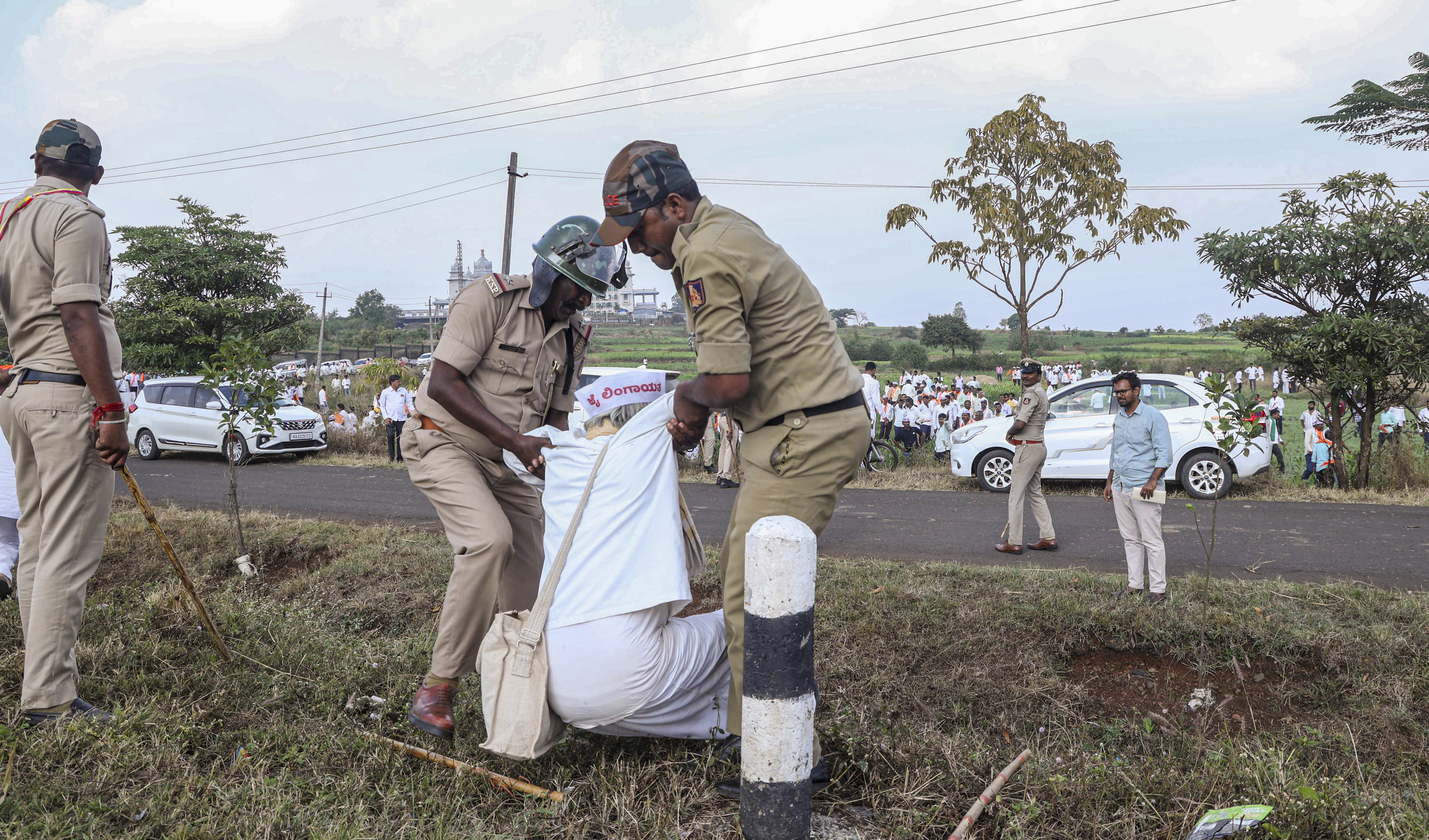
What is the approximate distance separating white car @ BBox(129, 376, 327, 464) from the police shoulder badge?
1546 centimetres

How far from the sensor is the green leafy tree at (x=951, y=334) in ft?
212

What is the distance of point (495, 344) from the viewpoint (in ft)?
11.5

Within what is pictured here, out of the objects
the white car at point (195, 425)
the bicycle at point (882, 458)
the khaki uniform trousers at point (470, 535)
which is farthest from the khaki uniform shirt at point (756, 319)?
the white car at point (195, 425)

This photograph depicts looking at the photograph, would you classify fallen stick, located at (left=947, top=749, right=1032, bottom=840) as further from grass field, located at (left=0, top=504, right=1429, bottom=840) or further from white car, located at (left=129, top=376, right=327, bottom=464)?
white car, located at (left=129, top=376, right=327, bottom=464)

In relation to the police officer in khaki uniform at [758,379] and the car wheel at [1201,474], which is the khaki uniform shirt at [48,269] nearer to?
the police officer in khaki uniform at [758,379]

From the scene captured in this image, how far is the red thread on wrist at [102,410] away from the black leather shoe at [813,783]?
258cm

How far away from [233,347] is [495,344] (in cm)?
455

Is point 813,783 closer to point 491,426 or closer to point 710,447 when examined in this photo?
point 491,426

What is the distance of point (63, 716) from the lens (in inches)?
126

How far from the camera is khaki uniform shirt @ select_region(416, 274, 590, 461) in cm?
341

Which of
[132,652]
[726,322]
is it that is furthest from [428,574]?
[726,322]

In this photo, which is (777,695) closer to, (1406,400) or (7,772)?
(7,772)

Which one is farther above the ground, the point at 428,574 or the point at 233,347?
the point at 233,347

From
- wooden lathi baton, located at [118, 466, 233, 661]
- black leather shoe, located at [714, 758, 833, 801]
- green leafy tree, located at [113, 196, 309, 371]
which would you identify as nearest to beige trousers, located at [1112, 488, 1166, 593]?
black leather shoe, located at [714, 758, 833, 801]
